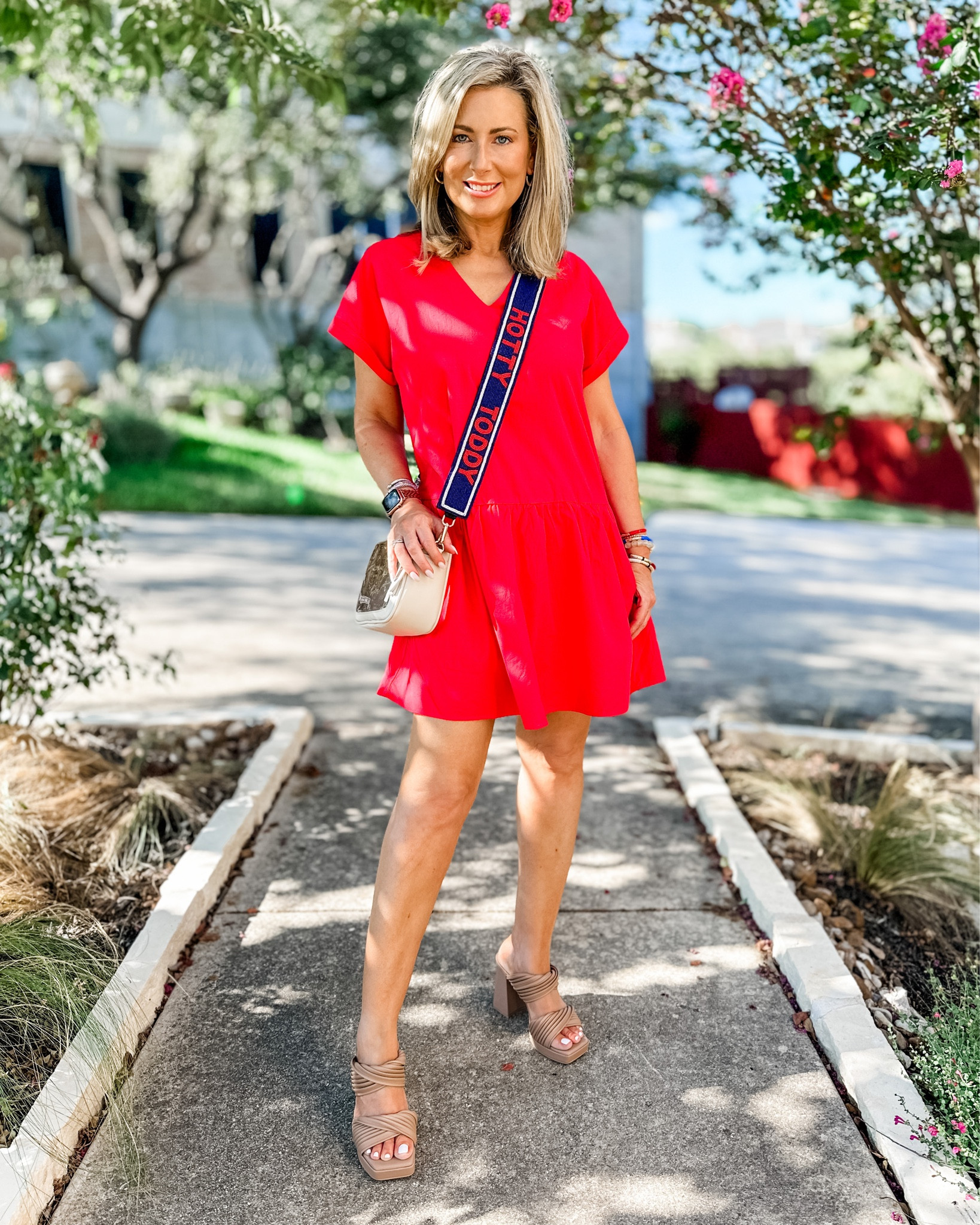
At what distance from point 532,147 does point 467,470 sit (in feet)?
2.27

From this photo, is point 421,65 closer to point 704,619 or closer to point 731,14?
point 704,619

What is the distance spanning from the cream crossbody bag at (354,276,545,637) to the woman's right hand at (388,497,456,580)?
12 millimetres

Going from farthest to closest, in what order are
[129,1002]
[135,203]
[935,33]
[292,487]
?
[135,203] → [292,487] → [935,33] → [129,1002]

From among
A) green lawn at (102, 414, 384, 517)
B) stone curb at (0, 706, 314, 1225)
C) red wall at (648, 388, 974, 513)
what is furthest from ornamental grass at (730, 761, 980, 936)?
red wall at (648, 388, 974, 513)

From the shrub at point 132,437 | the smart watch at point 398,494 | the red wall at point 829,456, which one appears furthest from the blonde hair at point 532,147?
the red wall at point 829,456

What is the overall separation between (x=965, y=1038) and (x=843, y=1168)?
1.45 ft

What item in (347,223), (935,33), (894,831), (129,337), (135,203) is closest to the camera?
(935,33)

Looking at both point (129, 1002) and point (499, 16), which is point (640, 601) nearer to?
point (129, 1002)

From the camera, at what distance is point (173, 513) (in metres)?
10.8

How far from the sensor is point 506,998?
2.64m

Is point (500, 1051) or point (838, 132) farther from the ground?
point (838, 132)

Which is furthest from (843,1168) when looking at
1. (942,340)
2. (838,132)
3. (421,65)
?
(421,65)

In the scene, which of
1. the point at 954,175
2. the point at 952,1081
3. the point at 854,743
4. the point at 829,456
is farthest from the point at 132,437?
the point at 952,1081

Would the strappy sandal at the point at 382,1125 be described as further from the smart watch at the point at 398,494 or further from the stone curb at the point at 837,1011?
the smart watch at the point at 398,494
